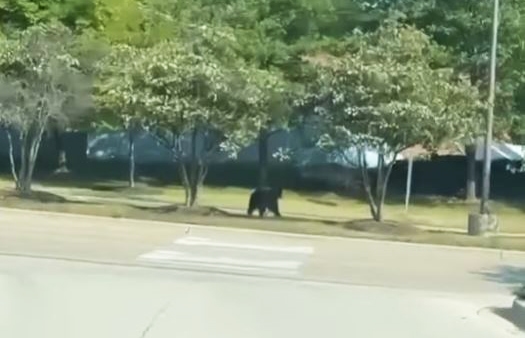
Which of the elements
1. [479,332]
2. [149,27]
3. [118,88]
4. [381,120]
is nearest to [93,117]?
[149,27]

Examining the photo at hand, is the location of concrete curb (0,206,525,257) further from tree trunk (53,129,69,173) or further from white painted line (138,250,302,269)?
tree trunk (53,129,69,173)

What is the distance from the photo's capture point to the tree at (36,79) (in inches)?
1129

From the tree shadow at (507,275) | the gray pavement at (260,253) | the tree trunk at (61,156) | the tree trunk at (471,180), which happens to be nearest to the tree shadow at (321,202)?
the tree trunk at (471,180)

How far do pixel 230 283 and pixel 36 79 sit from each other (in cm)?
1471

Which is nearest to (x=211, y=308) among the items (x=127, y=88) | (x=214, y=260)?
(x=214, y=260)

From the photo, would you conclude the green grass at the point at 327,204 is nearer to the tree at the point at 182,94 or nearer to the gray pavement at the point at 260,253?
the tree at the point at 182,94

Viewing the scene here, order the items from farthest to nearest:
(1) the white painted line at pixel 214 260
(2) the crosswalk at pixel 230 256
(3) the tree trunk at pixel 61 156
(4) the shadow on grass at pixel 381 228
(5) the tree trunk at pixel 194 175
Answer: (3) the tree trunk at pixel 61 156 < (5) the tree trunk at pixel 194 175 < (4) the shadow on grass at pixel 381 228 < (1) the white painted line at pixel 214 260 < (2) the crosswalk at pixel 230 256

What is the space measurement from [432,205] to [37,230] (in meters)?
25.4

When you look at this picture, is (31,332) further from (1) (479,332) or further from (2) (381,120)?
(2) (381,120)

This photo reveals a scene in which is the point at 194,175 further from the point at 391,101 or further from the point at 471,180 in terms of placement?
the point at 471,180

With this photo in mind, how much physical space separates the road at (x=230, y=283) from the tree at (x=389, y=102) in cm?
391

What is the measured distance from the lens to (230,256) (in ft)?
64.4

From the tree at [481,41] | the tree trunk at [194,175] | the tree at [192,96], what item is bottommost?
the tree trunk at [194,175]

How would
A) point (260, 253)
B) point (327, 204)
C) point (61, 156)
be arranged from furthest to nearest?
point (61, 156)
point (327, 204)
point (260, 253)
